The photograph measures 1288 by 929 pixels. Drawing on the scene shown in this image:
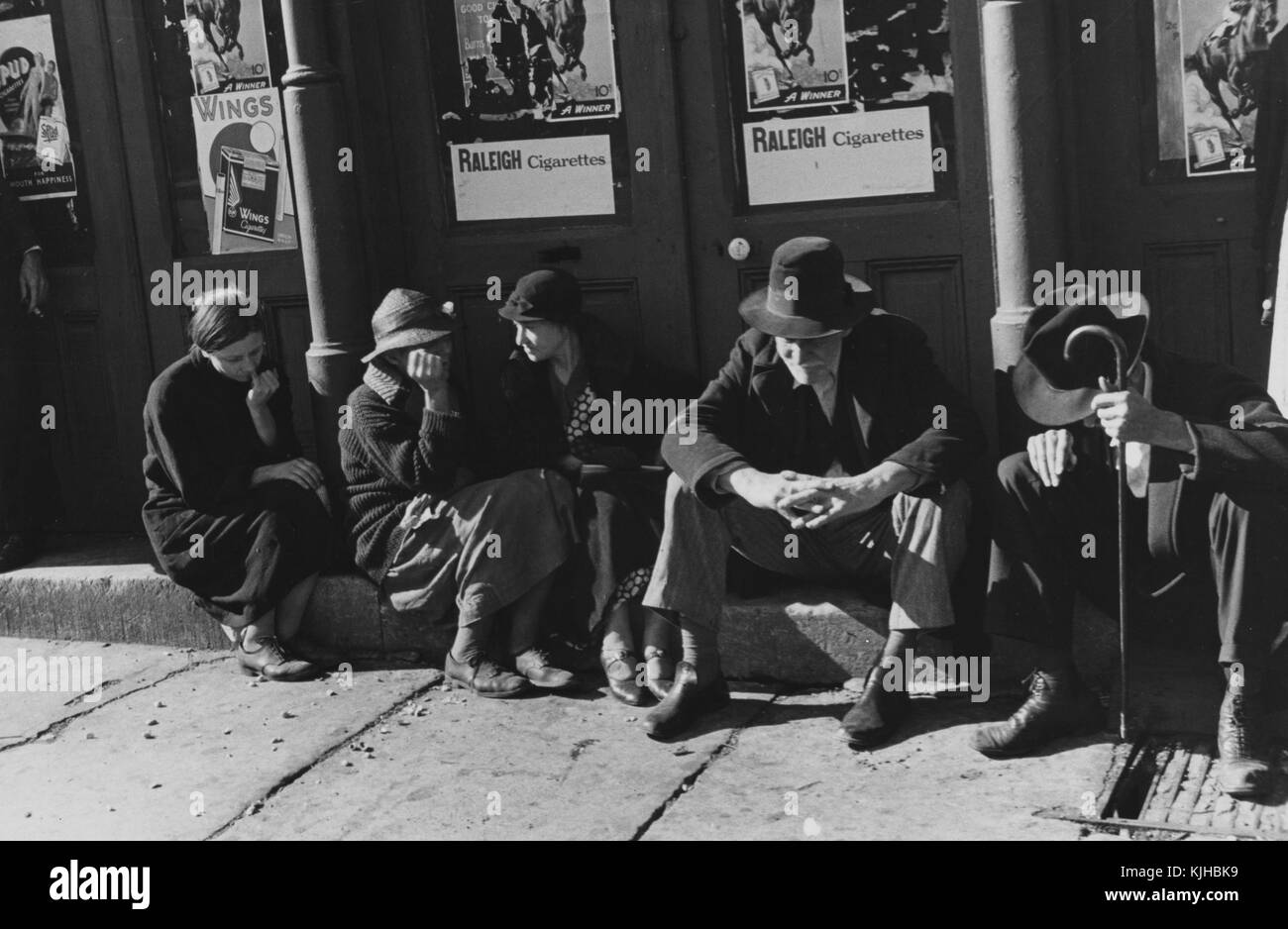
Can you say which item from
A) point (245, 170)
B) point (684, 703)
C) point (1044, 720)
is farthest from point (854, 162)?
point (245, 170)

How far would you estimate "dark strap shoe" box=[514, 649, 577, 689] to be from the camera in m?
5.15

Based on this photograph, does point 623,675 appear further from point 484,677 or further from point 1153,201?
point 1153,201

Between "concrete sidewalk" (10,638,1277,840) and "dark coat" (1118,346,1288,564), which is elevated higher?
"dark coat" (1118,346,1288,564)

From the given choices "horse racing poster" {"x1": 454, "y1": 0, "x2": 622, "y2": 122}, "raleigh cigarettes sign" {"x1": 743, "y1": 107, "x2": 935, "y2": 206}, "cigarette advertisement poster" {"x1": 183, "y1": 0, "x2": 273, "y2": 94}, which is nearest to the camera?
"raleigh cigarettes sign" {"x1": 743, "y1": 107, "x2": 935, "y2": 206}

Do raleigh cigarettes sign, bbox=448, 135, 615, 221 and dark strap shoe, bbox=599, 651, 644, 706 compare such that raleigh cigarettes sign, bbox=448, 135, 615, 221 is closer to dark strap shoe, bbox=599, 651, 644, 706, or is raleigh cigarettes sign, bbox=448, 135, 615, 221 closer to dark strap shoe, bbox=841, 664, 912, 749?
dark strap shoe, bbox=599, 651, 644, 706

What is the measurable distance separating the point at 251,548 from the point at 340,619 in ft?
1.33

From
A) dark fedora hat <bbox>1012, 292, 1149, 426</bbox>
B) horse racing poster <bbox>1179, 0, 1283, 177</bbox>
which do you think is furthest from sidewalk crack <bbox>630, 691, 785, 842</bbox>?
horse racing poster <bbox>1179, 0, 1283, 177</bbox>

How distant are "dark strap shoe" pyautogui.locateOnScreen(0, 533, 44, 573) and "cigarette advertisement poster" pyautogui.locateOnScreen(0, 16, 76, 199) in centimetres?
139

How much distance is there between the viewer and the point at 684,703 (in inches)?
187

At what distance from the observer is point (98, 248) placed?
21.2 ft

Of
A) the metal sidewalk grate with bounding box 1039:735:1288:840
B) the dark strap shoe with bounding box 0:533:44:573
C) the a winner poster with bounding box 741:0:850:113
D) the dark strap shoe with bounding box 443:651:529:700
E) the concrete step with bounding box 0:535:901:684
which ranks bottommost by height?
the metal sidewalk grate with bounding box 1039:735:1288:840

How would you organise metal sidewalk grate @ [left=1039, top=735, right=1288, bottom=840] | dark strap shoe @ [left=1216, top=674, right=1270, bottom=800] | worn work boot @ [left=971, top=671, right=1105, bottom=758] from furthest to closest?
worn work boot @ [left=971, top=671, right=1105, bottom=758] < dark strap shoe @ [left=1216, top=674, right=1270, bottom=800] < metal sidewalk grate @ [left=1039, top=735, right=1288, bottom=840]

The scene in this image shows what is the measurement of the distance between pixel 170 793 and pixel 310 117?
2.43 m

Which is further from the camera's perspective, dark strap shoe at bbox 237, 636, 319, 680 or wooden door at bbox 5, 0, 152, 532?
wooden door at bbox 5, 0, 152, 532
